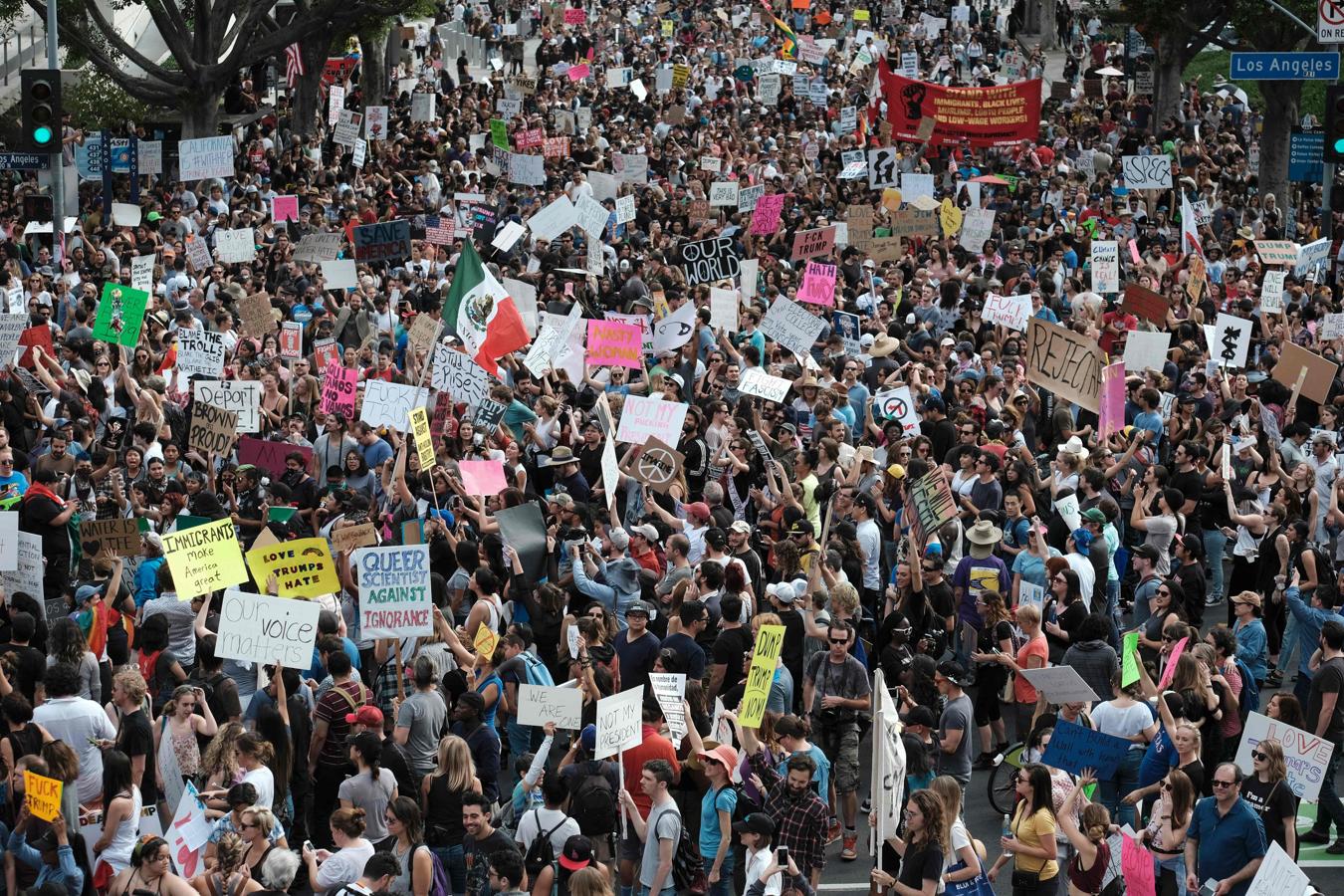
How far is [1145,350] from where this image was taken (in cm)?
1941

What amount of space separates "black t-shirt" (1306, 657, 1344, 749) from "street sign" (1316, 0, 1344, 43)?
10.9 metres

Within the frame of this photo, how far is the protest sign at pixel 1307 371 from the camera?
18.0m

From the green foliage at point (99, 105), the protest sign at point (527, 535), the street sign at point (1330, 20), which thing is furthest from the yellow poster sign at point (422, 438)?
the green foliage at point (99, 105)

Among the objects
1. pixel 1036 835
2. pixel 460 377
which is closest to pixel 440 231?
pixel 460 377

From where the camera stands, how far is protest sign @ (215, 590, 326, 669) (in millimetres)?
11359

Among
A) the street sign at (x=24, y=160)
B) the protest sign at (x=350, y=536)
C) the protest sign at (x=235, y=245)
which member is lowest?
the protest sign at (x=235, y=245)

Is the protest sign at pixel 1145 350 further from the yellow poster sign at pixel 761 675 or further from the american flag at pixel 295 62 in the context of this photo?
the american flag at pixel 295 62

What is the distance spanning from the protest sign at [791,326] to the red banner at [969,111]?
1460cm

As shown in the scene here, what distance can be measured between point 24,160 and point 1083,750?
50.6 ft

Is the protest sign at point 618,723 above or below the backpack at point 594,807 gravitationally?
above

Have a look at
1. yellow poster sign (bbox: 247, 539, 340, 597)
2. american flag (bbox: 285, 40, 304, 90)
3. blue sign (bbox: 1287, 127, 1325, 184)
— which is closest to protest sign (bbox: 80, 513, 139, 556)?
yellow poster sign (bbox: 247, 539, 340, 597)

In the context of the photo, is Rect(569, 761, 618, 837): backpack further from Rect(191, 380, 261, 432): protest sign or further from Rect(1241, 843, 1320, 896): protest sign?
Rect(191, 380, 261, 432): protest sign

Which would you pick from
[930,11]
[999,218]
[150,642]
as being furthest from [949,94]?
[930,11]

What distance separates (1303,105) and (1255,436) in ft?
105
